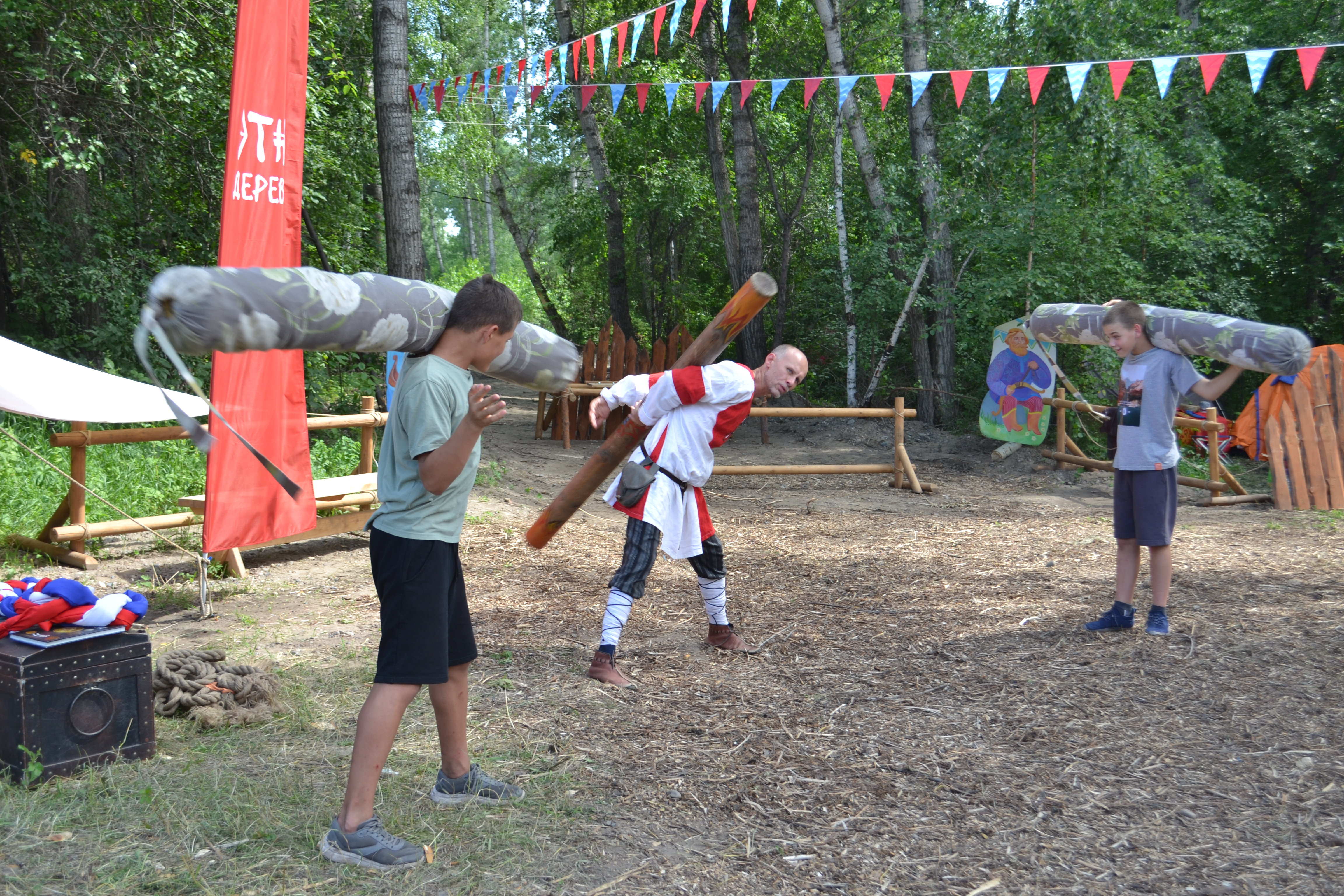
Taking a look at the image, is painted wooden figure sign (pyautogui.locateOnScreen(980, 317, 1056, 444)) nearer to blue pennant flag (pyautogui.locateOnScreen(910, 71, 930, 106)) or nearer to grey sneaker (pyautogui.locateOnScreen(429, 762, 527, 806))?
blue pennant flag (pyautogui.locateOnScreen(910, 71, 930, 106))

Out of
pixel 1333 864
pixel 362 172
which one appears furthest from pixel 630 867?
pixel 362 172

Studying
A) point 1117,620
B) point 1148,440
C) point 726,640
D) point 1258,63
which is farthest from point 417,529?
point 1258,63

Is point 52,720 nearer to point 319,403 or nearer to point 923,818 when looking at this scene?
point 923,818

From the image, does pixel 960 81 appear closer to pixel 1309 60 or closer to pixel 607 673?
pixel 1309 60

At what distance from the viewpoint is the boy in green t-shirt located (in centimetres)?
253

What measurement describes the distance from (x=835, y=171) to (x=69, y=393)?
37.4ft

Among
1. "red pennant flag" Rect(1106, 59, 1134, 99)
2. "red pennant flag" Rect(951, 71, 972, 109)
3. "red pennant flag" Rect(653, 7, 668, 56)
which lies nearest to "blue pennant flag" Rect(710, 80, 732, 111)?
"red pennant flag" Rect(653, 7, 668, 56)

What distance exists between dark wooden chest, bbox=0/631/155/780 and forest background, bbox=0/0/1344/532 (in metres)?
5.51

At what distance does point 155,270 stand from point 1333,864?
39.7 feet

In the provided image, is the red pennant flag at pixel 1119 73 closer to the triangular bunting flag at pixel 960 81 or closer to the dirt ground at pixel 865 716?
the triangular bunting flag at pixel 960 81

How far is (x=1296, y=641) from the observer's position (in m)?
4.80

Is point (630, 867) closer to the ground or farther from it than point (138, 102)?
closer to the ground

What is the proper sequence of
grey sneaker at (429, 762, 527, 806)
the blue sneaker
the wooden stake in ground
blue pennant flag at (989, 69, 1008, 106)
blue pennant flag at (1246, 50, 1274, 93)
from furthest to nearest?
blue pennant flag at (989, 69, 1008, 106) → blue pennant flag at (1246, 50, 1274, 93) → the blue sneaker → the wooden stake in ground → grey sneaker at (429, 762, 527, 806)

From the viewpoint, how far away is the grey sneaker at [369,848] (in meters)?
2.60
